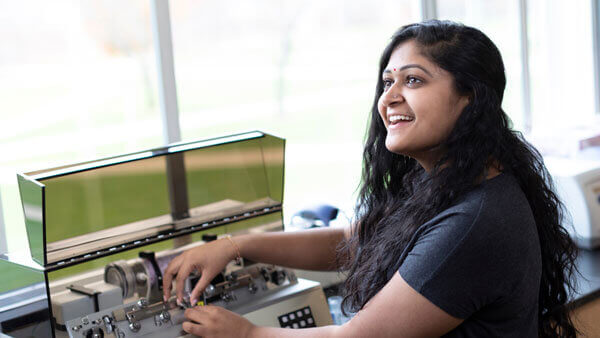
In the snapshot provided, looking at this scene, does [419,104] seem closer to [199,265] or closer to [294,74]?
[199,265]

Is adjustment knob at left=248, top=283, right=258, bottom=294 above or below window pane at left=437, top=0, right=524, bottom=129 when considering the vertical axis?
below

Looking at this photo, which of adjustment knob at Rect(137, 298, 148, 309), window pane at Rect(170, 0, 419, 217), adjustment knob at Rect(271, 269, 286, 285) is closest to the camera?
adjustment knob at Rect(137, 298, 148, 309)

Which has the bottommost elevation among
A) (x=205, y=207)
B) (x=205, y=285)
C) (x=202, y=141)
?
(x=205, y=285)

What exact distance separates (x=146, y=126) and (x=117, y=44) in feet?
0.83

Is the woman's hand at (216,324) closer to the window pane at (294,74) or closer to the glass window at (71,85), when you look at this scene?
the glass window at (71,85)

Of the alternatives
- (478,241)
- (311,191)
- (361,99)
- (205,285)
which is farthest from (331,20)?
(478,241)

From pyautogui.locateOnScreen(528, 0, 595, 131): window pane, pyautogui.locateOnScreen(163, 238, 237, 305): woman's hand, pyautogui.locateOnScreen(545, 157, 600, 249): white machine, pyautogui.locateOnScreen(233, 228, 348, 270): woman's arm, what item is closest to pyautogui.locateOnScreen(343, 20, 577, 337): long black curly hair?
pyautogui.locateOnScreen(233, 228, 348, 270): woman's arm

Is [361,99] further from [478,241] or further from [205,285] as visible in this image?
[478,241]

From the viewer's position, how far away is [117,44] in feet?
6.62

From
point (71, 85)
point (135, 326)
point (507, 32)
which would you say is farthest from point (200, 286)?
point (507, 32)

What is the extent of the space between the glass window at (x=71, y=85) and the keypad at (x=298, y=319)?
0.70m

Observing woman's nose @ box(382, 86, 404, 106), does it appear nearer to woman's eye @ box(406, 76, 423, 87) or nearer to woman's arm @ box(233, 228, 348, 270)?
woman's eye @ box(406, 76, 423, 87)

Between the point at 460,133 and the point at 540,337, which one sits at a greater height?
the point at 460,133

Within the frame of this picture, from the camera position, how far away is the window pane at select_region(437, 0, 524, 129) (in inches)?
116
